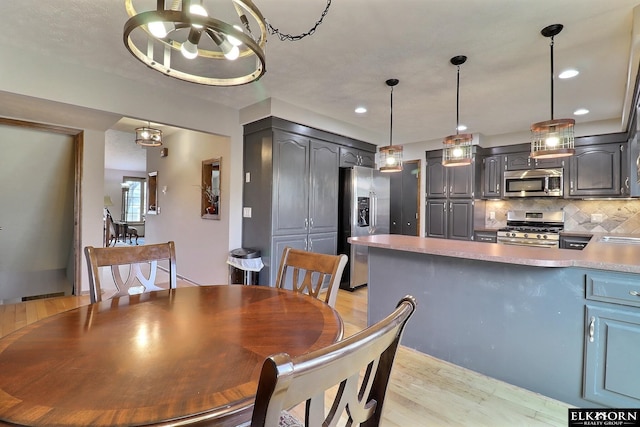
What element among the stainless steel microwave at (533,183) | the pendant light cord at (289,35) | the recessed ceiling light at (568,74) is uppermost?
the recessed ceiling light at (568,74)

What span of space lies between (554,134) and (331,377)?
2.49m

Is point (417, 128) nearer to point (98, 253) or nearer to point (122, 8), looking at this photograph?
point (122, 8)

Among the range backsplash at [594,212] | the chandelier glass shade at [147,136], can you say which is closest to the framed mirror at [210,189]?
the chandelier glass shade at [147,136]

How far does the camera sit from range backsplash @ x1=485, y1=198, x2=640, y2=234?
14.2ft

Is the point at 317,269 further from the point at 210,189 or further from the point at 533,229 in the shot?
the point at 533,229

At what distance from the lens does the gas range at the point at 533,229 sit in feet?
14.9

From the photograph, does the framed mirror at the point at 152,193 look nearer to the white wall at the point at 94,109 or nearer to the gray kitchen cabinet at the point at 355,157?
the white wall at the point at 94,109

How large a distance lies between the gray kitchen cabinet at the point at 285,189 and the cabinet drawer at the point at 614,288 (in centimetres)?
291

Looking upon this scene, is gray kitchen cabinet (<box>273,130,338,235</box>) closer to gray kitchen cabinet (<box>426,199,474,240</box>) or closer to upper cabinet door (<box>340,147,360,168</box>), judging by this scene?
upper cabinet door (<box>340,147,360,168</box>)

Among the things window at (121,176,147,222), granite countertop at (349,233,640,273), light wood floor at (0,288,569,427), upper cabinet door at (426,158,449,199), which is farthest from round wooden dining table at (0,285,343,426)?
window at (121,176,147,222)

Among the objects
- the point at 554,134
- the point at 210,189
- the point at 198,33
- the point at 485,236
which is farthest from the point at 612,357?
the point at 210,189

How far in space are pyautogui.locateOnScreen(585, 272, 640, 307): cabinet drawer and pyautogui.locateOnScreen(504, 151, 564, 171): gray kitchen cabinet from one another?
3543mm

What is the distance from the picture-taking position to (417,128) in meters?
4.86

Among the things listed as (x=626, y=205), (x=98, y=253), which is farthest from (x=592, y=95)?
(x=98, y=253)
